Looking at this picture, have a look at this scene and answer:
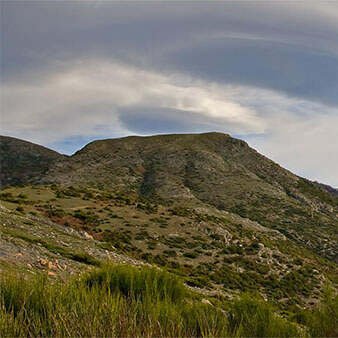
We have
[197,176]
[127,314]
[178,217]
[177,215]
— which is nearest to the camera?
[127,314]

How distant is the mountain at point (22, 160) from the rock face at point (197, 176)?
0.28 meters

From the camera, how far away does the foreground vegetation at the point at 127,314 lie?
3938 millimetres

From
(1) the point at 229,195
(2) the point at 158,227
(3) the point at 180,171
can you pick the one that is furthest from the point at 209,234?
(3) the point at 180,171

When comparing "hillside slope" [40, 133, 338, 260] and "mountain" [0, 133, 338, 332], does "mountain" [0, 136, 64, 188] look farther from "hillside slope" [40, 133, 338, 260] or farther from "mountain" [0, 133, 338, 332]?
"hillside slope" [40, 133, 338, 260]

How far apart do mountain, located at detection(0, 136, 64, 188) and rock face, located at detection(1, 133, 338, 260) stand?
0.28m

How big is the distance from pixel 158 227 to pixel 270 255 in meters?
12.7

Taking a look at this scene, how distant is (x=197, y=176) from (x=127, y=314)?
7421 cm

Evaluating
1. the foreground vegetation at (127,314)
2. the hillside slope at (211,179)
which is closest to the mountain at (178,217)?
the hillside slope at (211,179)

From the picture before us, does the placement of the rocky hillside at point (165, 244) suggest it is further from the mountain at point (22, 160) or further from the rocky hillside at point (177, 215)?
the mountain at point (22, 160)

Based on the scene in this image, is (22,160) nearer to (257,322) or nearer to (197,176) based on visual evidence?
(197,176)

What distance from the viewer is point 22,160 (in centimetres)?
9650

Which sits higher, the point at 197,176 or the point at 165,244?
the point at 197,176

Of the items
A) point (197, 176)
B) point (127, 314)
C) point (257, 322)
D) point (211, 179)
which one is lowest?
point (127, 314)

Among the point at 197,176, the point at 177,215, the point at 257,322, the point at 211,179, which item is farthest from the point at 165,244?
the point at 197,176
